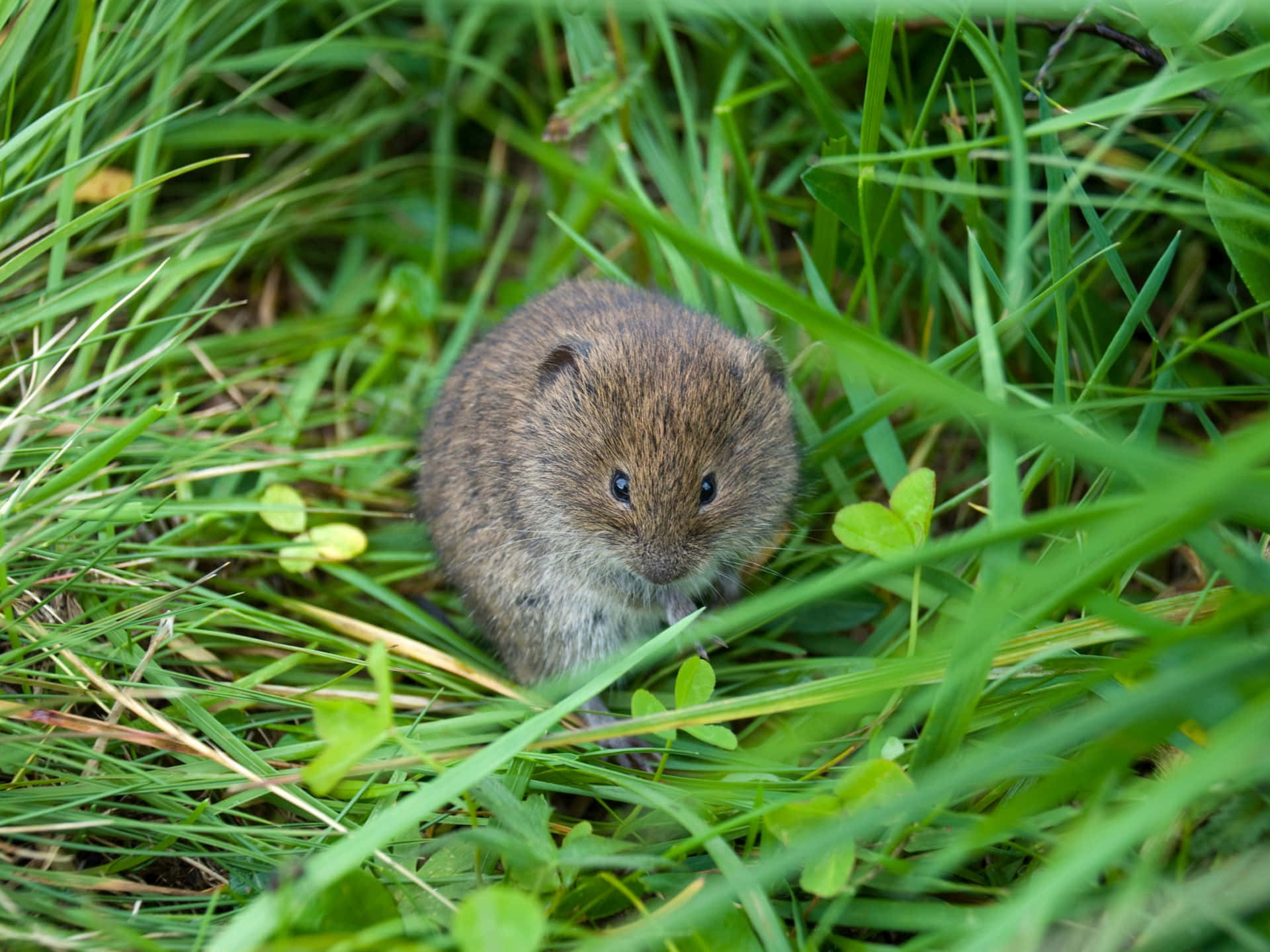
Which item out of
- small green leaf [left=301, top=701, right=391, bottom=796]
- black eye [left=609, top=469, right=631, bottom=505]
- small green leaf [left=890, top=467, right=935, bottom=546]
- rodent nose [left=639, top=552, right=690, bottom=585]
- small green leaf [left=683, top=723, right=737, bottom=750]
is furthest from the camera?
black eye [left=609, top=469, right=631, bottom=505]

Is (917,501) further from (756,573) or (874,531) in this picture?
(756,573)

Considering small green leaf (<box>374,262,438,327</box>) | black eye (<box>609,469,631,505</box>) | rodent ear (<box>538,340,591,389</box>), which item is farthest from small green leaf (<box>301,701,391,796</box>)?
small green leaf (<box>374,262,438,327</box>)

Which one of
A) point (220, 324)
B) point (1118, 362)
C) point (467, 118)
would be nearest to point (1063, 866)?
point (1118, 362)

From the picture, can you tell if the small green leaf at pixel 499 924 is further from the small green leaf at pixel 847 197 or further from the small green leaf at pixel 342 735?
the small green leaf at pixel 847 197

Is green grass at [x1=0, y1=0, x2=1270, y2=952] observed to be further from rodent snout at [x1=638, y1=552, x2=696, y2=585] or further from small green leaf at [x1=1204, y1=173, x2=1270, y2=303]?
rodent snout at [x1=638, y1=552, x2=696, y2=585]

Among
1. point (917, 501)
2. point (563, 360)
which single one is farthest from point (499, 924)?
point (563, 360)
